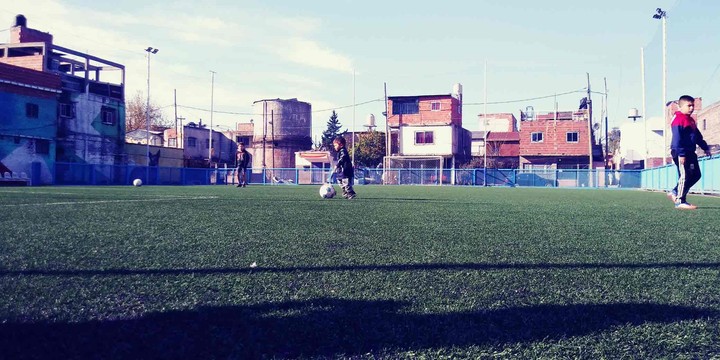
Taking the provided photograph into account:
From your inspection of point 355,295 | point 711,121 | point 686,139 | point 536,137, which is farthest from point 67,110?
point 711,121

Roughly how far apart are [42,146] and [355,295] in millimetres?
38149

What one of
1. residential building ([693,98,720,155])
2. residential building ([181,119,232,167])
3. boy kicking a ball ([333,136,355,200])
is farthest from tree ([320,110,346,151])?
boy kicking a ball ([333,136,355,200])

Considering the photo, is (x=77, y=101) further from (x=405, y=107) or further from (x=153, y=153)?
(x=405, y=107)

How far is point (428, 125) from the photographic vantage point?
50844mm

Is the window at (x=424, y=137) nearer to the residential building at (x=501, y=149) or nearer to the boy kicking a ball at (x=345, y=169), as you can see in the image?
the residential building at (x=501, y=149)

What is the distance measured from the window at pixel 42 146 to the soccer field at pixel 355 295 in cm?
3411

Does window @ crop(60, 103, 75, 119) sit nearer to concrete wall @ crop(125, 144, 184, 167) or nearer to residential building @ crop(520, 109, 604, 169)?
concrete wall @ crop(125, 144, 184, 167)

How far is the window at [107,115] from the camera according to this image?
39.9 m

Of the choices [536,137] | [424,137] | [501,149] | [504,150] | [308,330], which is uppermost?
[536,137]

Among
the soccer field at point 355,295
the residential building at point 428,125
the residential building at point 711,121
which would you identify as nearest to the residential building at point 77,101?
the residential building at point 428,125

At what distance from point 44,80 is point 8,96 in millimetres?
2804

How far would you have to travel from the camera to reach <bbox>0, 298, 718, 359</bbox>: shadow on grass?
79.5 inches

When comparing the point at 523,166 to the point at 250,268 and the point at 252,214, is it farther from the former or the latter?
the point at 250,268

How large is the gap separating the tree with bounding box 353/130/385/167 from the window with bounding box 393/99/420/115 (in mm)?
8851
